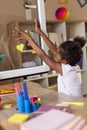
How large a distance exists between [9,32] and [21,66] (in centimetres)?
28

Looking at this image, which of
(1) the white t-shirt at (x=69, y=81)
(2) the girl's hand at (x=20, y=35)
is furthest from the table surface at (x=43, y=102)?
(2) the girl's hand at (x=20, y=35)

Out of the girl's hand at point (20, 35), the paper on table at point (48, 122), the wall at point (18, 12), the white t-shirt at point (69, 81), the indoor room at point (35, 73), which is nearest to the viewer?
the paper on table at point (48, 122)

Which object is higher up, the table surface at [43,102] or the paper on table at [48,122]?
the paper on table at [48,122]

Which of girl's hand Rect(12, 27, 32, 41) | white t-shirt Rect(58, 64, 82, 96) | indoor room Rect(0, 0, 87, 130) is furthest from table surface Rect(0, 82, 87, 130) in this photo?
girl's hand Rect(12, 27, 32, 41)

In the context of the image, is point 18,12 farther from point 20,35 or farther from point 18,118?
point 18,118

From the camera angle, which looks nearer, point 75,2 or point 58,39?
point 58,39

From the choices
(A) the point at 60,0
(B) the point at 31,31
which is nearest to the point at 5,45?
(B) the point at 31,31

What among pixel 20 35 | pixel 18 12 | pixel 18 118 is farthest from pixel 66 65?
pixel 18 12

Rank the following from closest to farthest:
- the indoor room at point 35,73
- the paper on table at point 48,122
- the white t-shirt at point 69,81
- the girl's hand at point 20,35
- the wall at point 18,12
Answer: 1. the paper on table at point 48,122
2. the indoor room at point 35,73
3. the white t-shirt at point 69,81
4. the girl's hand at point 20,35
5. the wall at point 18,12

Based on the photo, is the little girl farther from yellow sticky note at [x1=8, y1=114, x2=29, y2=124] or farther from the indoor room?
yellow sticky note at [x1=8, y1=114, x2=29, y2=124]

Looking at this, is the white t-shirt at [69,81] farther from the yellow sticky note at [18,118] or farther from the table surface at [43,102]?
the yellow sticky note at [18,118]

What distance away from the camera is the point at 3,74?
1.39 metres

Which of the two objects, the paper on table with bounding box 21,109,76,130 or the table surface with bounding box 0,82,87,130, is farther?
the table surface with bounding box 0,82,87,130

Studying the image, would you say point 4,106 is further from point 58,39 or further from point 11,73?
point 58,39
